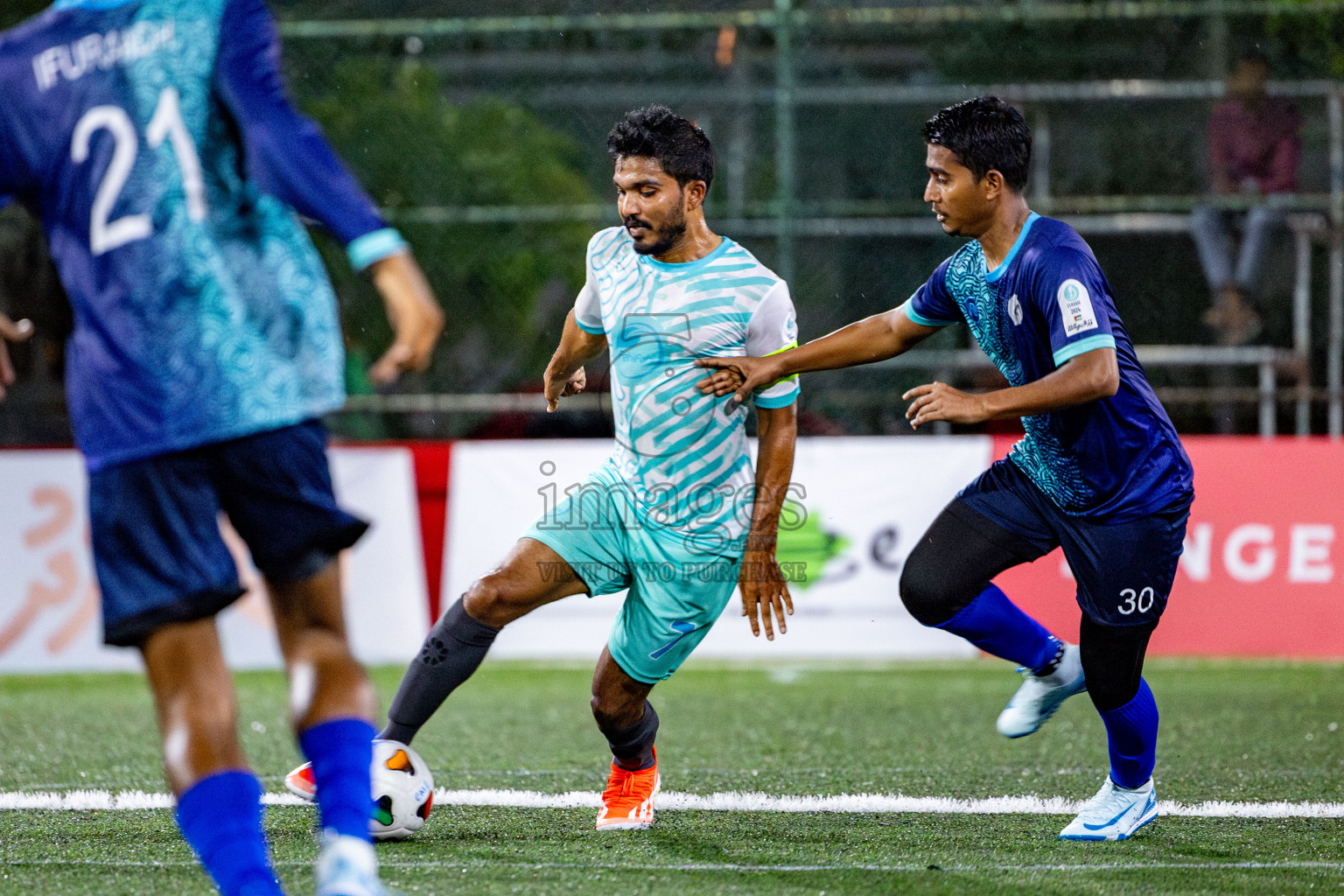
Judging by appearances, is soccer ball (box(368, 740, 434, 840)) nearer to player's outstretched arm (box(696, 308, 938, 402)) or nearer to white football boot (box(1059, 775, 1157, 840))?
player's outstretched arm (box(696, 308, 938, 402))

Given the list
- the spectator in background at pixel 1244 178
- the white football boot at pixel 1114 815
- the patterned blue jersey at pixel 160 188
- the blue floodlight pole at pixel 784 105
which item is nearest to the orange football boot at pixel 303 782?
the patterned blue jersey at pixel 160 188

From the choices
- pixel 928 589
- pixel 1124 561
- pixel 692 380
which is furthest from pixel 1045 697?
pixel 692 380

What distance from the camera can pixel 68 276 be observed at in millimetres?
2578

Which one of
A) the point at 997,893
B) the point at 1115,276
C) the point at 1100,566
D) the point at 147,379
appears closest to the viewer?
the point at 147,379

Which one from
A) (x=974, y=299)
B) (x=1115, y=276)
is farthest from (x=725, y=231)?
(x=974, y=299)

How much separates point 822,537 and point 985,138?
4.34 m

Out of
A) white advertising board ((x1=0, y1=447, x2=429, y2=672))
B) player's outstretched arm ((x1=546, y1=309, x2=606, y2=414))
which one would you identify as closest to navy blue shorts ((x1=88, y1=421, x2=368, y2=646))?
player's outstretched arm ((x1=546, y1=309, x2=606, y2=414))

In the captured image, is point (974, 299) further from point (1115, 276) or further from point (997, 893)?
point (1115, 276)

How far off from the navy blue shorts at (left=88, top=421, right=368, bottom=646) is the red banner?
19.3ft

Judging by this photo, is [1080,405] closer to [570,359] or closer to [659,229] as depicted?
[659,229]

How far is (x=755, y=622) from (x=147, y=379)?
6.29 ft

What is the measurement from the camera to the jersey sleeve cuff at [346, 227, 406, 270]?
250 cm

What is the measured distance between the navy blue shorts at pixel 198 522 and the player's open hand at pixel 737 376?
1440 millimetres

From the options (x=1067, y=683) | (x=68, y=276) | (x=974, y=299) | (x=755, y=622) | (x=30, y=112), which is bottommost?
(x=1067, y=683)
